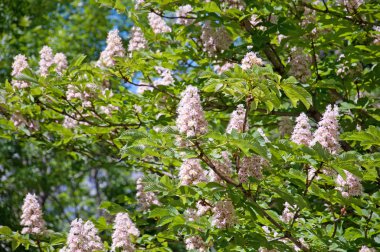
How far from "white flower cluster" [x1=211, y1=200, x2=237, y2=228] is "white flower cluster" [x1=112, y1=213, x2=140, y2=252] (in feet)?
3.82

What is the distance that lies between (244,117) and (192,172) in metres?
0.47

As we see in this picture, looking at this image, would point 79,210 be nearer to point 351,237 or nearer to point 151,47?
point 151,47

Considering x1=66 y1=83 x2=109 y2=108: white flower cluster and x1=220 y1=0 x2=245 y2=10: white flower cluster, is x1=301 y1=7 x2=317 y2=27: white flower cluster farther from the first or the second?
x1=66 y1=83 x2=109 y2=108: white flower cluster

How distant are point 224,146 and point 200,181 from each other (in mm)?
415

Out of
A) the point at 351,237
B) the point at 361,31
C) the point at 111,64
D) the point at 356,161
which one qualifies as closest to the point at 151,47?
the point at 111,64

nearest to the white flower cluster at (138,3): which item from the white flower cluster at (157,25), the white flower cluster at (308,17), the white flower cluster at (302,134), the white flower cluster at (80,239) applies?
the white flower cluster at (157,25)

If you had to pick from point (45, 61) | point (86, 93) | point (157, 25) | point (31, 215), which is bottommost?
point (31, 215)

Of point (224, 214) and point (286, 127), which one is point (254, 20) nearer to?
point (286, 127)

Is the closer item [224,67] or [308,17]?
[308,17]

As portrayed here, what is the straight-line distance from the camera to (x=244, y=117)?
344 centimetres

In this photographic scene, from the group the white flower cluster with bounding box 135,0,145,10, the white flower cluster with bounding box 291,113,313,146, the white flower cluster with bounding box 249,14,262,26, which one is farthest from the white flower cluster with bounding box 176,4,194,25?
the white flower cluster with bounding box 291,113,313,146

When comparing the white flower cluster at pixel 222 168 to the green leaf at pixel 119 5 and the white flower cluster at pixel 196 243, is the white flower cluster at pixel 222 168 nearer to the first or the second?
the white flower cluster at pixel 196 243

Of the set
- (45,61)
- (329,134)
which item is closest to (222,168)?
(329,134)

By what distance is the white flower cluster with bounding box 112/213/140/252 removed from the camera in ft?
14.5
